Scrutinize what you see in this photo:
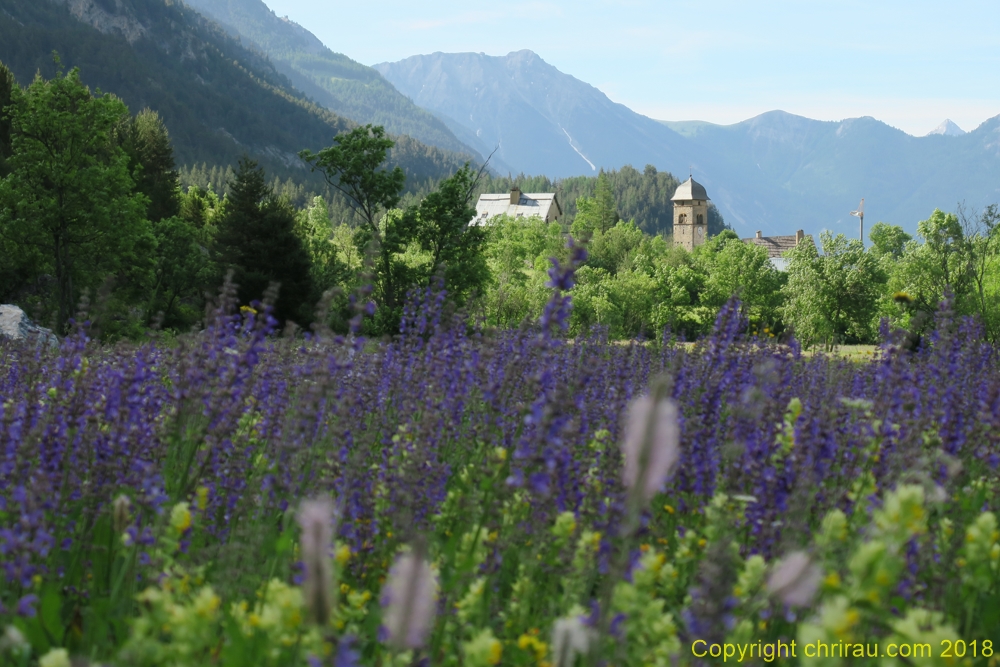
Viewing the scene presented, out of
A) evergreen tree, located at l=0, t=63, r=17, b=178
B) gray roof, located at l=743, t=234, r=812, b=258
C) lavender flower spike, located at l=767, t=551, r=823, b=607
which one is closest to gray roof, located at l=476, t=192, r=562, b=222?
gray roof, located at l=743, t=234, r=812, b=258

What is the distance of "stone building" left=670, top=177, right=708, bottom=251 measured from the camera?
14550 cm

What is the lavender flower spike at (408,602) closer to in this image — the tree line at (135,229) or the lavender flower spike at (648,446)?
the lavender flower spike at (648,446)

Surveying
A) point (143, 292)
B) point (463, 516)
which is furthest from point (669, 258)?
point (463, 516)

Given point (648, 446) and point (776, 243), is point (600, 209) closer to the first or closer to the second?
point (776, 243)

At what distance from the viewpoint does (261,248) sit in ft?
100

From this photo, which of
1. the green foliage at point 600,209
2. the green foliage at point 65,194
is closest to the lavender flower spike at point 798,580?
the green foliage at point 65,194

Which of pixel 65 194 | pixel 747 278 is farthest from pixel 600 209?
pixel 65 194

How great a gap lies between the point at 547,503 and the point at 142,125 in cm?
6552

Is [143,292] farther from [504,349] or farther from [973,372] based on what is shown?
[973,372]

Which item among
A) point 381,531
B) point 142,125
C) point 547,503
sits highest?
point 142,125

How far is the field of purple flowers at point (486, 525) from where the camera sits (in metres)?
2.41

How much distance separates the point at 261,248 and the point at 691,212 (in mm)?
126764

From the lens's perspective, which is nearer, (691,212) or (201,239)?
(201,239)

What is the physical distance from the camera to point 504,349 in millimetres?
8773
